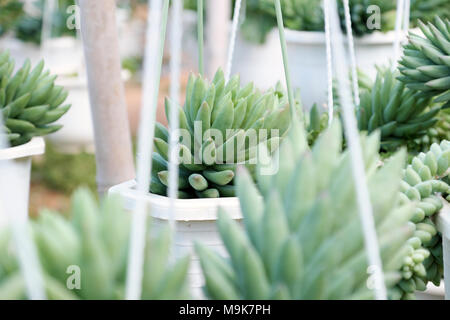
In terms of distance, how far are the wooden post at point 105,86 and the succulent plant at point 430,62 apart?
1.17 feet

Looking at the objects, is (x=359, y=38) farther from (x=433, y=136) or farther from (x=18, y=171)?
(x=18, y=171)

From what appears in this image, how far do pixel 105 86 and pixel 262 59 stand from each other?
3.26ft

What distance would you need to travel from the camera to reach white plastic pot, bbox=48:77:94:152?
6.09 ft

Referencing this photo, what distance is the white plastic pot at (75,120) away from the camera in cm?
186

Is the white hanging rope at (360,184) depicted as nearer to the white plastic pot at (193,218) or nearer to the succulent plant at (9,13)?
the white plastic pot at (193,218)

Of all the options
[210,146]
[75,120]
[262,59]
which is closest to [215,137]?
[210,146]

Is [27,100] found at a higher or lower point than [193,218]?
higher

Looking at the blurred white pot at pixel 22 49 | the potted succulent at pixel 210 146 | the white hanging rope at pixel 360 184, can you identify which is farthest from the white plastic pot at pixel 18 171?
the blurred white pot at pixel 22 49

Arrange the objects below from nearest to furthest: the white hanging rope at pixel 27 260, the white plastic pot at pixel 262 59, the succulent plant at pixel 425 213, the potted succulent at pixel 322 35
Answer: the white hanging rope at pixel 27 260, the succulent plant at pixel 425 213, the potted succulent at pixel 322 35, the white plastic pot at pixel 262 59

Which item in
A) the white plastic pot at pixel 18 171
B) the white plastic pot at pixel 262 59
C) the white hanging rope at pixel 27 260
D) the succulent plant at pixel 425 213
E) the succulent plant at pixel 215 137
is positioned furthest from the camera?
the white plastic pot at pixel 262 59

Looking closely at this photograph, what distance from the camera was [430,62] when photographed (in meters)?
0.85

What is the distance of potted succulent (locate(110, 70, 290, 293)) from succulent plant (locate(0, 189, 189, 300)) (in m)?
0.24

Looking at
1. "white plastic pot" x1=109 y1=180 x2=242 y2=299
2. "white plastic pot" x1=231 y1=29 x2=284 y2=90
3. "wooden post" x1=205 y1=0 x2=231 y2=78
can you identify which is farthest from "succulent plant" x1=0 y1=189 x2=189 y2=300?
"white plastic pot" x1=231 y1=29 x2=284 y2=90
